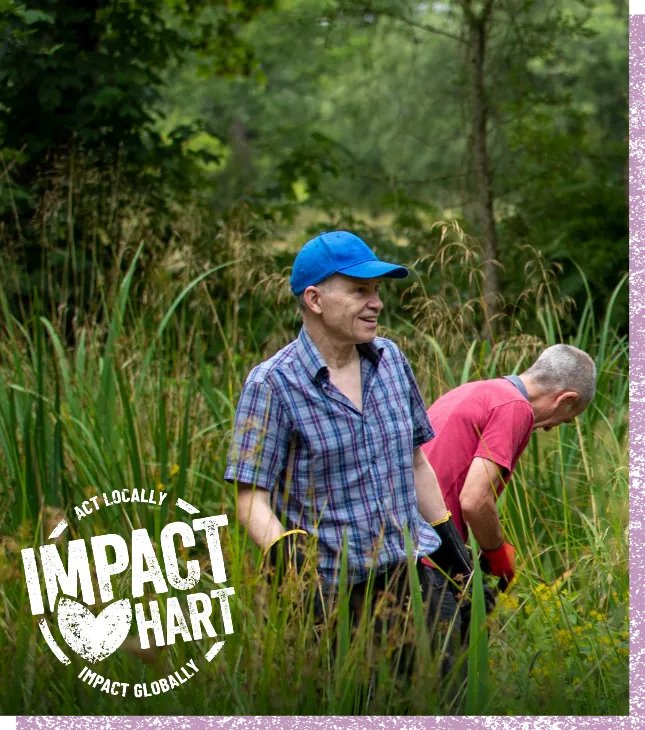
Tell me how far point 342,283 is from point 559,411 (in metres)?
1.01

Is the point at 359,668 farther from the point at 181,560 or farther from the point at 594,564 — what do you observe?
the point at 594,564

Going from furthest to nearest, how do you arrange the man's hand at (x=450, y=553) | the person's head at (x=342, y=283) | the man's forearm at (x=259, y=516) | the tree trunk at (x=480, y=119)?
the tree trunk at (x=480, y=119) < the man's hand at (x=450, y=553) < the person's head at (x=342, y=283) < the man's forearm at (x=259, y=516)

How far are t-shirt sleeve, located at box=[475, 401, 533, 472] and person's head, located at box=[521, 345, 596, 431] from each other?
0.14 metres

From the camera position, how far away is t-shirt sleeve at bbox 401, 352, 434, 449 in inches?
111

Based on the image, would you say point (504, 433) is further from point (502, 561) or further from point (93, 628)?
point (93, 628)

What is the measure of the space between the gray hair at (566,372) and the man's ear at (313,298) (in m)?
0.93

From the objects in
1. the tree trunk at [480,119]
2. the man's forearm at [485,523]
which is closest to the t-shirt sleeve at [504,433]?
the man's forearm at [485,523]

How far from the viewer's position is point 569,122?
8.66 metres

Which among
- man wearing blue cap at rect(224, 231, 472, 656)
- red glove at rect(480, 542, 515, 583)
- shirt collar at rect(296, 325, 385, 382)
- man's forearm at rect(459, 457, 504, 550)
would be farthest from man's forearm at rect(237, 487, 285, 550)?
red glove at rect(480, 542, 515, 583)

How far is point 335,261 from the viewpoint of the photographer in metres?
2.61

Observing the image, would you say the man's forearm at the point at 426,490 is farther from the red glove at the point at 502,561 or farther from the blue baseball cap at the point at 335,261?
the blue baseball cap at the point at 335,261

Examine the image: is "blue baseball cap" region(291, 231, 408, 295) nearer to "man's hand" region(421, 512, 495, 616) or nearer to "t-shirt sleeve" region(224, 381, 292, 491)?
"t-shirt sleeve" region(224, 381, 292, 491)

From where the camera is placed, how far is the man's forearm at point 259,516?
2.50 metres

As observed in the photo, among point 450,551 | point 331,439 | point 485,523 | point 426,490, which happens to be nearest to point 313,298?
point 331,439
